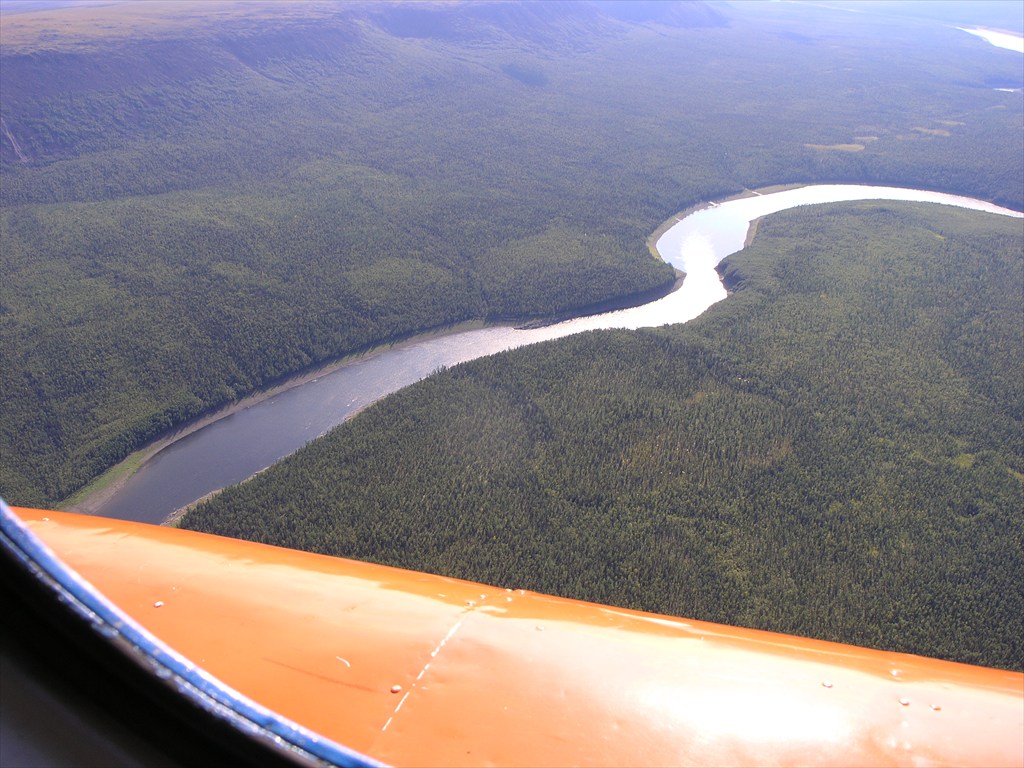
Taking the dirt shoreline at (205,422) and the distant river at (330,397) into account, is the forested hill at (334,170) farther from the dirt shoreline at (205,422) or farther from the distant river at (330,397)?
the distant river at (330,397)

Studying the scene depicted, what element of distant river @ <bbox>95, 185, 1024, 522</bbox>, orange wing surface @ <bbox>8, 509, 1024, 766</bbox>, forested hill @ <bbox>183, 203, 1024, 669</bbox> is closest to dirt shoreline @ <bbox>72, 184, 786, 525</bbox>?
distant river @ <bbox>95, 185, 1024, 522</bbox>

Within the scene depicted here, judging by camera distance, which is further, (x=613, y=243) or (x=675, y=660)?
(x=613, y=243)

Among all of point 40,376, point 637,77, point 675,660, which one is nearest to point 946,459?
point 675,660

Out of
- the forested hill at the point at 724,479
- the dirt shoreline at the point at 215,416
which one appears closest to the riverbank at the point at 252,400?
the dirt shoreline at the point at 215,416

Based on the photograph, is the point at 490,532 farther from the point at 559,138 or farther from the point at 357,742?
the point at 559,138

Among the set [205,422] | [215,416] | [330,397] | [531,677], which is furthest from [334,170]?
[531,677]

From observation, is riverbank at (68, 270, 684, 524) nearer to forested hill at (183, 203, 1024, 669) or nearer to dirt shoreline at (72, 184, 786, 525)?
dirt shoreline at (72, 184, 786, 525)
